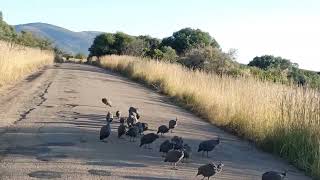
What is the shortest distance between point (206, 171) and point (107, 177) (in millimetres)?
1519

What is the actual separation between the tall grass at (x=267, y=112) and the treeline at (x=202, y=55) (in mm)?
908

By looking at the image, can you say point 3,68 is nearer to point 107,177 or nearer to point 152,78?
point 152,78

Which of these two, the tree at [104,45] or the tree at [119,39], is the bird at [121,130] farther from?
the tree at [104,45]

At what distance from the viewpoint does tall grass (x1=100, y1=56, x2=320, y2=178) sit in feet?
39.3

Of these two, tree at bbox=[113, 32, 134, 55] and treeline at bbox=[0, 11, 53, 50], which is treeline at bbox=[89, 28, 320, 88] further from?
treeline at bbox=[0, 11, 53, 50]

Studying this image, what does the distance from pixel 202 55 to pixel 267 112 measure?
21.4 m

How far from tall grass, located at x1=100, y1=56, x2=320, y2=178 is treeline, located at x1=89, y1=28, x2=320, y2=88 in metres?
0.91

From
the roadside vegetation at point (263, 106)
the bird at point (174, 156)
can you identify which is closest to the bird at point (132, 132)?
the bird at point (174, 156)

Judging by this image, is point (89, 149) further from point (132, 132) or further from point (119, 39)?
point (119, 39)

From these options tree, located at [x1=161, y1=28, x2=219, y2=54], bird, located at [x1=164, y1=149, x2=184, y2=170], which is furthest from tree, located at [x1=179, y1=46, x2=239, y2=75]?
bird, located at [x1=164, y1=149, x2=184, y2=170]

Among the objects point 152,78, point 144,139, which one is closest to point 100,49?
point 152,78

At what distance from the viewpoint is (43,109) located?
1678 centimetres

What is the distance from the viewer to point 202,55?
3578cm

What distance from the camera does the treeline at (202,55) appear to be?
23531 mm
